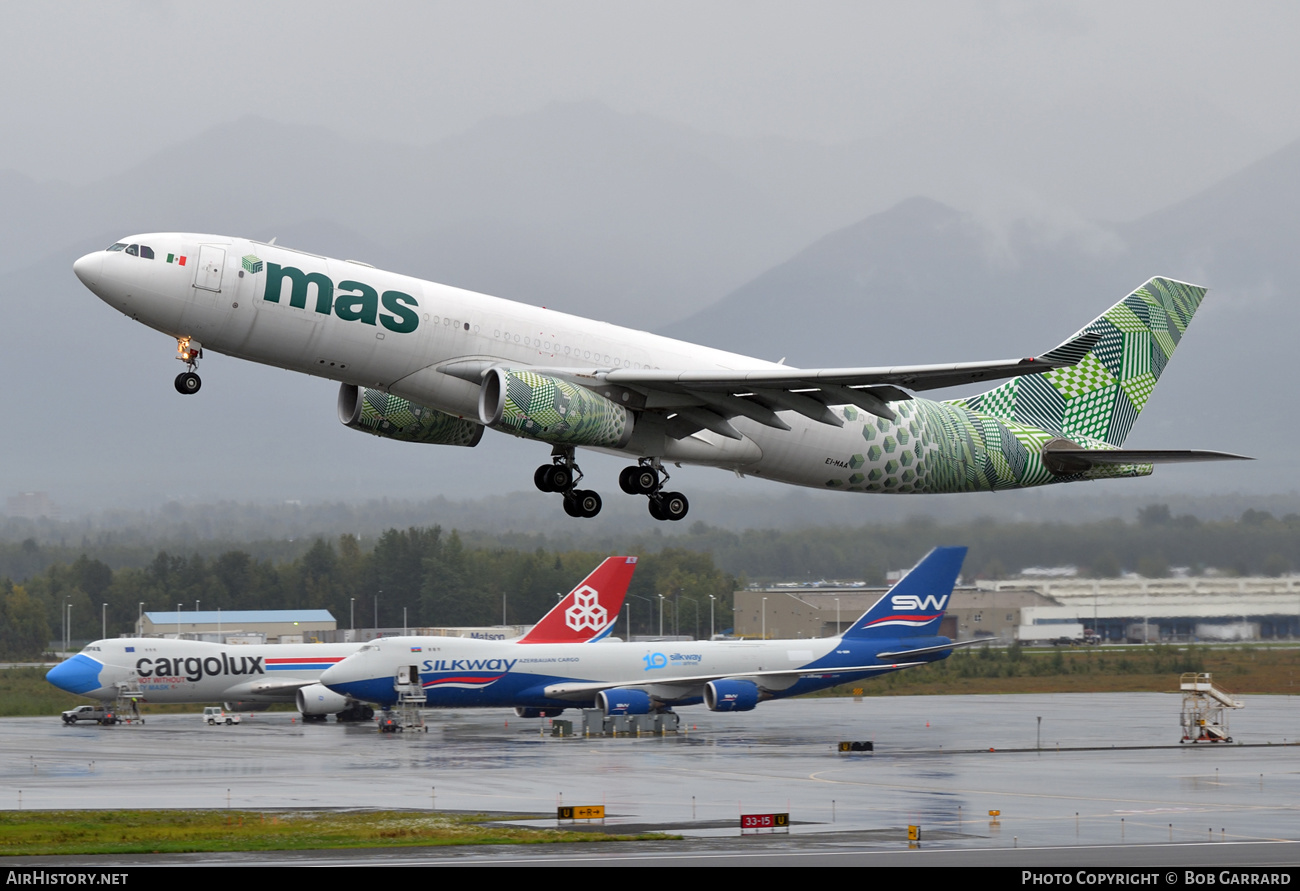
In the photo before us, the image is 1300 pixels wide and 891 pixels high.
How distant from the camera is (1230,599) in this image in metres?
76.1

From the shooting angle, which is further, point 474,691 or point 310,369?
point 474,691

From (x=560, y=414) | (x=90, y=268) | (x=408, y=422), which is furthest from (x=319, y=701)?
(x=90, y=268)

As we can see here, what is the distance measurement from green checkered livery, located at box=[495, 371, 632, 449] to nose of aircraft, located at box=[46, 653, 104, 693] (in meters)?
49.6

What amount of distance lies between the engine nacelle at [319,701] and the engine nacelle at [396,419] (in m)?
37.9

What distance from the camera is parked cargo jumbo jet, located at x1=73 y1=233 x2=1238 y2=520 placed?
32.3 metres

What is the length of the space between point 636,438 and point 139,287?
35.5 ft

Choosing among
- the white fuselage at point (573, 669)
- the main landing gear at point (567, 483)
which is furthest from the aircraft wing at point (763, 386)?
the white fuselage at point (573, 669)

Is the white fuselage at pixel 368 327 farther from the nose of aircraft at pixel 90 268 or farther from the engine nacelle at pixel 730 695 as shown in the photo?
the engine nacelle at pixel 730 695

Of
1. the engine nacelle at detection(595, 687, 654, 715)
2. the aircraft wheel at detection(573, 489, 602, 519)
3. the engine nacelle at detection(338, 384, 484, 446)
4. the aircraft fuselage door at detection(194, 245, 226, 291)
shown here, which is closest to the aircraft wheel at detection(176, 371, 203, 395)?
the aircraft fuselage door at detection(194, 245, 226, 291)

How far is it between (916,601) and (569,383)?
42645mm

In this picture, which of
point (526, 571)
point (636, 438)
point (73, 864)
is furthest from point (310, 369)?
point (526, 571)

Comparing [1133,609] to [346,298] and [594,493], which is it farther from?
[346,298]

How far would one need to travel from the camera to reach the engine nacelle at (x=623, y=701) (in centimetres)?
6831

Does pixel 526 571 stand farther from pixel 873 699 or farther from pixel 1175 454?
pixel 1175 454
